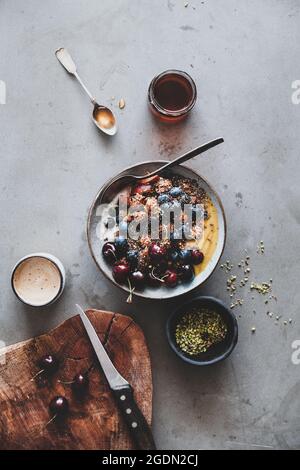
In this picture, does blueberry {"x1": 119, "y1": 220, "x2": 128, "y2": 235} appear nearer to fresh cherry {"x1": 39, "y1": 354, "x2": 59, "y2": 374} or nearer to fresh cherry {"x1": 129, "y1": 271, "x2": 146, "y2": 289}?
fresh cherry {"x1": 129, "y1": 271, "x2": 146, "y2": 289}

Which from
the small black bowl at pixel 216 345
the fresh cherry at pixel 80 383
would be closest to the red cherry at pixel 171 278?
the small black bowl at pixel 216 345

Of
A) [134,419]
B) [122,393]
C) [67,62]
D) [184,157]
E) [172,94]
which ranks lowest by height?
[134,419]

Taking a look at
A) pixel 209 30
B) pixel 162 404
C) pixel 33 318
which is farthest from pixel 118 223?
pixel 209 30

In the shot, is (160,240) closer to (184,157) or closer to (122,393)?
(184,157)

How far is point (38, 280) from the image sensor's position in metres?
2.16

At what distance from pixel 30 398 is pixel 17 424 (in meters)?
0.10

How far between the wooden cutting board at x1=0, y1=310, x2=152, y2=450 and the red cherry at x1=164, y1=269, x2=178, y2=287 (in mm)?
224

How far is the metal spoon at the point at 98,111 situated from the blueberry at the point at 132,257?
49 centimetres

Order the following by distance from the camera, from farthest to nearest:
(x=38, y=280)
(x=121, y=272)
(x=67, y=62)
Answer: (x=67, y=62) < (x=38, y=280) < (x=121, y=272)

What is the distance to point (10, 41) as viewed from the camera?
7.49ft

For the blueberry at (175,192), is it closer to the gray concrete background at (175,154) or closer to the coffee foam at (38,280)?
the gray concrete background at (175,154)

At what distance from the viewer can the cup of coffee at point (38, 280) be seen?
214cm

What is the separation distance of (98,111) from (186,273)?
70 centimetres

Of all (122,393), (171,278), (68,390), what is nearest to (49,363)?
(68,390)
